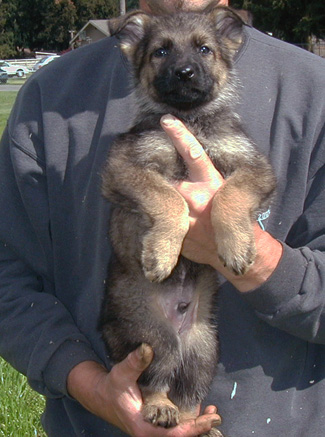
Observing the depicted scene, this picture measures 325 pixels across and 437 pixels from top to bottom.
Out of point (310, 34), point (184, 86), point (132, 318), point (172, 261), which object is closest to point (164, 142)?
point (184, 86)

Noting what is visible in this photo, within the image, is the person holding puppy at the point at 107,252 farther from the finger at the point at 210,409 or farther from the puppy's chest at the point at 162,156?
the puppy's chest at the point at 162,156

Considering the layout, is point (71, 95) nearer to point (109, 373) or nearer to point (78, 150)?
point (78, 150)

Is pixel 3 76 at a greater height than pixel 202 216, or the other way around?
pixel 202 216

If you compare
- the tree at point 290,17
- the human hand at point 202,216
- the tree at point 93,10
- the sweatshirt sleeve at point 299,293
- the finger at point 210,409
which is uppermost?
the human hand at point 202,216

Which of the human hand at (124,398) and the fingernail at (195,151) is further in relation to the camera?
the fingernail at (195,151)

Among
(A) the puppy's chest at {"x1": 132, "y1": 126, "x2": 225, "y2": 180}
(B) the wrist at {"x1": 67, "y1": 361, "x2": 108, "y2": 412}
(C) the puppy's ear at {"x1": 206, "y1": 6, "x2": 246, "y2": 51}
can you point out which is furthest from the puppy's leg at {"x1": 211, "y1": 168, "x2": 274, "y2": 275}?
(C) the puppy's ear at {"x1": 206, "y1": 6, "x2": 246, "y2": 51}

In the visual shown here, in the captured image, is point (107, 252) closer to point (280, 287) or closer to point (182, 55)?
point (280, 287)

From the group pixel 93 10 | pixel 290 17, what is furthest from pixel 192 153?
pixel 93 10

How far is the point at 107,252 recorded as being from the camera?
2.82m

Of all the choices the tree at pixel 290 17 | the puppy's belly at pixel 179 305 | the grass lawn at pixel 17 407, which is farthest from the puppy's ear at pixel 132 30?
the tree at pixel 290 17

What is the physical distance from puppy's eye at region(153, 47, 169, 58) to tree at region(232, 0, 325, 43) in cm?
3964

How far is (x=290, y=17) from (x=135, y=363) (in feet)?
147

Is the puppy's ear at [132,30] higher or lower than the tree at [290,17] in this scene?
higher

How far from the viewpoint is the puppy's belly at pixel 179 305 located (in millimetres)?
2781
